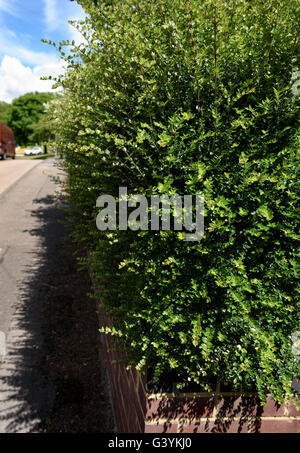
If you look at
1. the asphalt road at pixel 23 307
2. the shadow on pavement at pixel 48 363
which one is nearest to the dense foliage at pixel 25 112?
the asphalt road at pixel 23 307

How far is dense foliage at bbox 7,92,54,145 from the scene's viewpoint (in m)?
70.4

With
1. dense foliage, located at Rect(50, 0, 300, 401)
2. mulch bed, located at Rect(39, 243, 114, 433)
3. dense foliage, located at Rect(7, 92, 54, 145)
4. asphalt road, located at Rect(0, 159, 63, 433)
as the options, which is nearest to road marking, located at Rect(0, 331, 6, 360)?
asphalt road, located at Rect(0, 159, 63, 433)

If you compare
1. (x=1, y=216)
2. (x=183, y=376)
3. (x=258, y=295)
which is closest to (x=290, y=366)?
(x=258, y=295)

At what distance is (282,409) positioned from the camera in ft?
9.08

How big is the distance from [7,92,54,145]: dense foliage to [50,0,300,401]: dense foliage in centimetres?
7641

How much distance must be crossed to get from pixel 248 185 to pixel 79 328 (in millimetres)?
5230

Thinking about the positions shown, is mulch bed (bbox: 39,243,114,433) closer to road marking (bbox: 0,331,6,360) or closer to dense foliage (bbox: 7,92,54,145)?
road marking (bbox: 0,331,6,360)

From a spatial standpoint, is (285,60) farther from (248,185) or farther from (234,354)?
(234,354)

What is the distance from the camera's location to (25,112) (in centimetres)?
7069

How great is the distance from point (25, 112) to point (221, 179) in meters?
79.9

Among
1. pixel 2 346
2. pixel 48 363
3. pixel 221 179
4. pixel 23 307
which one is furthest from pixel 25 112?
pixel 221 179

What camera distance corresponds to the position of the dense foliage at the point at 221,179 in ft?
6.89

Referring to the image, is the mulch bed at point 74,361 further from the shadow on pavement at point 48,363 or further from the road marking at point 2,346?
the road marking at point 2,346

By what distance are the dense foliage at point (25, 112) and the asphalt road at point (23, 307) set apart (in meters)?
64.8
